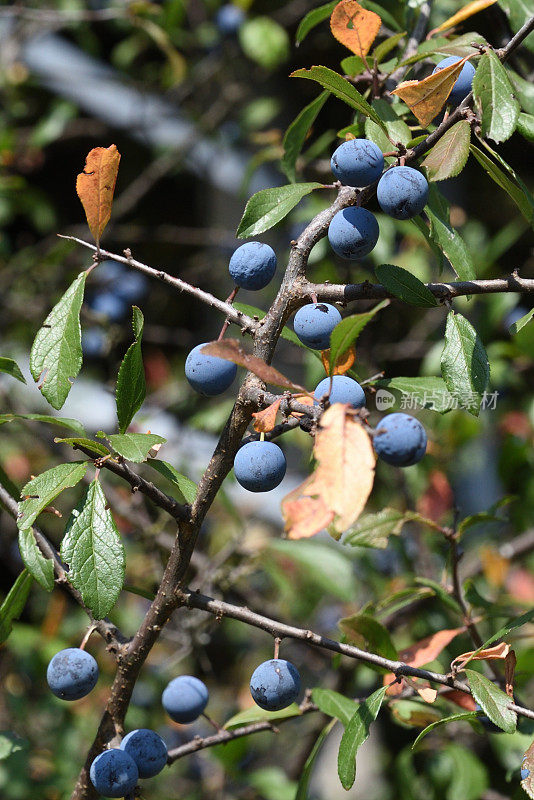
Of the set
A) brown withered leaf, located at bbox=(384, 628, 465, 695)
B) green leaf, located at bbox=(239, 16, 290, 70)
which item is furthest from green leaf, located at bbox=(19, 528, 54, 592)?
green leaf, located at bbox=(239, 16, 290, 70)

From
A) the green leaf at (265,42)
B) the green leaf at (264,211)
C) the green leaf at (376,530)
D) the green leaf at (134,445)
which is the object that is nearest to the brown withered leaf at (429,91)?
the green leaf at (264,211)

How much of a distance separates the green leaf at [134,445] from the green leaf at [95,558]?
0.24 ft

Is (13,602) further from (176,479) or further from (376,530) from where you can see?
(376,530)

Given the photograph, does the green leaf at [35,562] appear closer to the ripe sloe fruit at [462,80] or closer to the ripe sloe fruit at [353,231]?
the ripe sloe fruit at [353,231]

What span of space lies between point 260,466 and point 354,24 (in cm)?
45

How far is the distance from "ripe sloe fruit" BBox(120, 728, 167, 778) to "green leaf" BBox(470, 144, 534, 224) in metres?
0.63

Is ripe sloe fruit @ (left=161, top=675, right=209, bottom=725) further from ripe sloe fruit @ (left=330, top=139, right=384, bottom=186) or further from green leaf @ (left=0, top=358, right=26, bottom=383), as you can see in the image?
ripe sloe fruit @ (left=330, top=139, right=384, bottom=186)

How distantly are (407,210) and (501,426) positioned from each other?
4.07 ft

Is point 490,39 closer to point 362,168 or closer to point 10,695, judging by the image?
point 362,168

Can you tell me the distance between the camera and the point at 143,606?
78.2 inches

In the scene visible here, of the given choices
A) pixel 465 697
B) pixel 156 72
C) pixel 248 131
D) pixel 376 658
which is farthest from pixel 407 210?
pixel 156 72

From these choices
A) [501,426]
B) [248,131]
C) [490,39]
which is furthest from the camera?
[248,131]

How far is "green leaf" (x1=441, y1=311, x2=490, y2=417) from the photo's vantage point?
681 mm

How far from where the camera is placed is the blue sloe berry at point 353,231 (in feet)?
2.19
